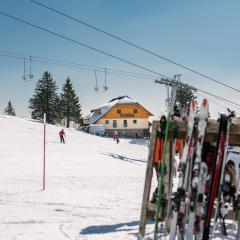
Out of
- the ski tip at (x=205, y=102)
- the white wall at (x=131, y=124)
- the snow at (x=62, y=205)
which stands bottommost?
the snow at (x=62, y=205)

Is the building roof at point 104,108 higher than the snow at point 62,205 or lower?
higher

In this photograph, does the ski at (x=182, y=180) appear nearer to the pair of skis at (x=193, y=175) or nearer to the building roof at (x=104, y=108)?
the pair of skis at (x=193, y=175)

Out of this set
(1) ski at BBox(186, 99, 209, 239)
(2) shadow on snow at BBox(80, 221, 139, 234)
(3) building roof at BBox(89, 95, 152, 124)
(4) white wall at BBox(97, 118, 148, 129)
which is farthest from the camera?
(3) building roof at BBox(89, 95, 152, 124)

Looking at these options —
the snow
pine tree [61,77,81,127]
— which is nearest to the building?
pine tree [61,77,81,127]

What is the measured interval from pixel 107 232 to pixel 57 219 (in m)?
1.62

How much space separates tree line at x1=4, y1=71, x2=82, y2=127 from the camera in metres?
83.0

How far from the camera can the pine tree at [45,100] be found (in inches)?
3241

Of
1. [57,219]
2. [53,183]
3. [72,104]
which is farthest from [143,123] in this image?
[57,219]

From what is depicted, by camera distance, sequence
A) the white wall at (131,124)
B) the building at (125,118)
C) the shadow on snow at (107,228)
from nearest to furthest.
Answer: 1. the shadow on snow at (107,228)
2. the building at (125,118)
3. the white wall at (131,124)

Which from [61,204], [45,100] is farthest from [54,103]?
[61,204]

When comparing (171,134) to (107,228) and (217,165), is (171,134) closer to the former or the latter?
(217,165)

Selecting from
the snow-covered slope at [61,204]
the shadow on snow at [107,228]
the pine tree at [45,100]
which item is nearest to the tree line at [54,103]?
the pine tree at [45,100]

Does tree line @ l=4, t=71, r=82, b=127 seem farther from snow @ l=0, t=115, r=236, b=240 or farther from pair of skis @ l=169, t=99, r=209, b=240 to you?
pair of skis @ l=169, t=99, r=209, b=240

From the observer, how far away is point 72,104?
290 feet
